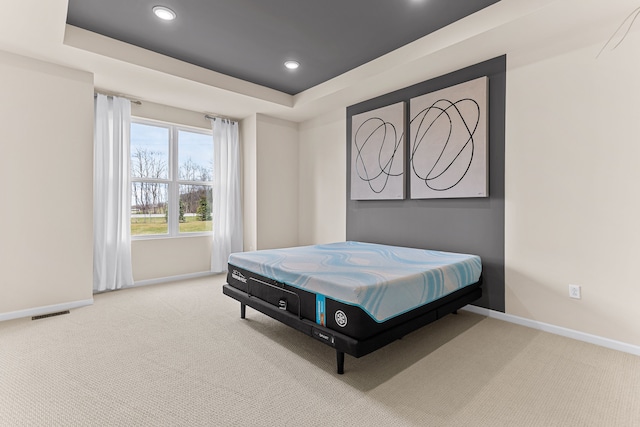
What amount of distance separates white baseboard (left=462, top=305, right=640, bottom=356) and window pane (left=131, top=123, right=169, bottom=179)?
177 inches

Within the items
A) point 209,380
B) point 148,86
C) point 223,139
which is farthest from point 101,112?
point 209,380

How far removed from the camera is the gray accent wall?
10.0 ft

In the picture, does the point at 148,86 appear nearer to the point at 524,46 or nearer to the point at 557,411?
the point at 524,46

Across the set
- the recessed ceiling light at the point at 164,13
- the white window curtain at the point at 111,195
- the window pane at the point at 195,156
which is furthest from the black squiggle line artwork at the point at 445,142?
the white window curtain at the point at 111,195

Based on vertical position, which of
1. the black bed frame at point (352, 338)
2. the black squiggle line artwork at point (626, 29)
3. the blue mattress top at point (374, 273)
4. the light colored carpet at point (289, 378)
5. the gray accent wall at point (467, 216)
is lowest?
the light colored carpet at point (289, 378)

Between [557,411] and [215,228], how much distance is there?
4.50m

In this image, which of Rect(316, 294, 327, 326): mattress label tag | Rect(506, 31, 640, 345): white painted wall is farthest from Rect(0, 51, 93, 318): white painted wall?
Rect(506, 31, 640, 345): white painted wall

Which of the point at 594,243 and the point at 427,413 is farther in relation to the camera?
the point at 594,243

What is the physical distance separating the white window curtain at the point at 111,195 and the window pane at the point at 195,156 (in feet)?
2.65

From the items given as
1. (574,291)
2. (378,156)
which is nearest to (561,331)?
(574,291)

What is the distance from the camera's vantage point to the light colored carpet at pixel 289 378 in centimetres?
164

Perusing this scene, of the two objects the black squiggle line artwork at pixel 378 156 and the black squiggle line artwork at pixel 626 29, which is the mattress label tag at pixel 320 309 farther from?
the black squiggle line artwork at pixel 626 29

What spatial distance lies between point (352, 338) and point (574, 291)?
81.9 inches

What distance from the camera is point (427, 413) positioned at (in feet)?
5.46
